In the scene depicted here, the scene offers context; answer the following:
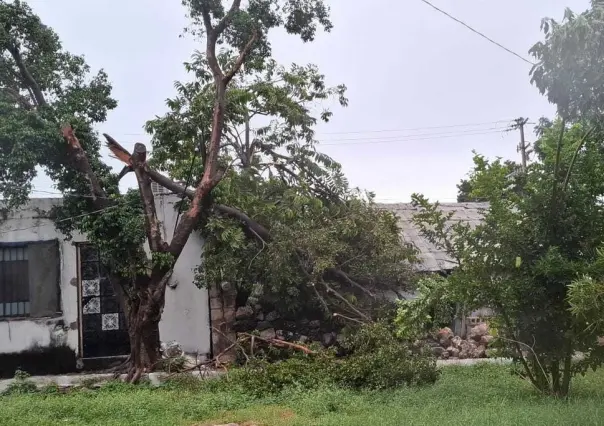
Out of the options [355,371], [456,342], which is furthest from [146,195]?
[456,342]

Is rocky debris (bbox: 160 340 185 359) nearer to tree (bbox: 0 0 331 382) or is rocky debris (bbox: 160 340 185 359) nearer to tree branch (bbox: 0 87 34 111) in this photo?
tree (bbox: 0 0 331 382)

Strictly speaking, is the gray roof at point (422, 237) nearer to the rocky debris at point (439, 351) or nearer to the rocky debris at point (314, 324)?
the rocky debris at point (439, 351)

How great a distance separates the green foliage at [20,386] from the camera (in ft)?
38.0

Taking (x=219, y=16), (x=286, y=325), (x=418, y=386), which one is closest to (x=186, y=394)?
(x=418, y=386)

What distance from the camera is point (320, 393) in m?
9.28

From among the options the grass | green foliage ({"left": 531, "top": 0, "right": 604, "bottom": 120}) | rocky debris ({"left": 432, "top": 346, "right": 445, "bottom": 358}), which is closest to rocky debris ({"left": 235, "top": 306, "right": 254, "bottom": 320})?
the grass

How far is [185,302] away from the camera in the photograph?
14008 millimetres

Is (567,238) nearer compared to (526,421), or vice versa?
(526,421)

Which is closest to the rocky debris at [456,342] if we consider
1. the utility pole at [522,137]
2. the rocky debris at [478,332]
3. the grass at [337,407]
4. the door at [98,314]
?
the rocky debris at [478,332]

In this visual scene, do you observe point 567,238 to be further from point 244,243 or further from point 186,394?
point 244,243

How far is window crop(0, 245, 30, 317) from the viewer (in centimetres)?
1341

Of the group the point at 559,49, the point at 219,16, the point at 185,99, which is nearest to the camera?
the point at 559,49

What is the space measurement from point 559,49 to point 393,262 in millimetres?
7923

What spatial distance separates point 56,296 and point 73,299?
0.32 metres
